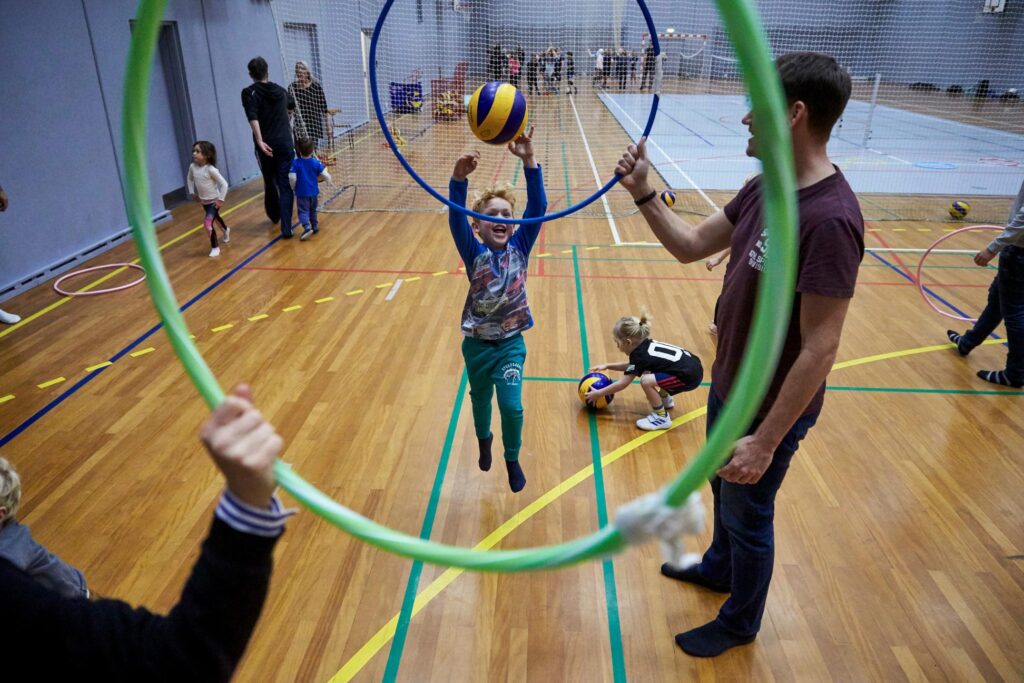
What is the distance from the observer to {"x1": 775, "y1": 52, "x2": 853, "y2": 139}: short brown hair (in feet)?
6.88

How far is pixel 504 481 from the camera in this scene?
4309 mm

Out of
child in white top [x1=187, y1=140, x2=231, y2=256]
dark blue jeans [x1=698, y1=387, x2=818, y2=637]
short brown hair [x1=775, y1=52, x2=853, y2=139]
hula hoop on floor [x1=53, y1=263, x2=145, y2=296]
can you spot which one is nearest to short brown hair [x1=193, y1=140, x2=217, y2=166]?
child in white top [x1=187, y1=140, x2=231, y2=256]

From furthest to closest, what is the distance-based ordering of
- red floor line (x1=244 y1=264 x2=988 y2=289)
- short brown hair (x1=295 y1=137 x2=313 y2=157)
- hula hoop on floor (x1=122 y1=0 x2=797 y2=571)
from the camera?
1. short brown hair (x1=295 y1=137 x2=313 y2=157)
2. red floor line (x1=244 y1=264 x2=988 y2=289)
3. hula hoop on floor (x1=122 y1=0 x2=797 y2=571)

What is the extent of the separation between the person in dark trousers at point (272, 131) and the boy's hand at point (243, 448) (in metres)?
8.82

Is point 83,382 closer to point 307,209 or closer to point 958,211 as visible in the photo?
point 307,209

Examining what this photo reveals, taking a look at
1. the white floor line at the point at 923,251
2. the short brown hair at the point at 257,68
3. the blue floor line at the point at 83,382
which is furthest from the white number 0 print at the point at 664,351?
the short brown hair at the point at 257,68

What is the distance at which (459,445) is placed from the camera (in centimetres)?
467

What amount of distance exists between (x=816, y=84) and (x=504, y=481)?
297 cm

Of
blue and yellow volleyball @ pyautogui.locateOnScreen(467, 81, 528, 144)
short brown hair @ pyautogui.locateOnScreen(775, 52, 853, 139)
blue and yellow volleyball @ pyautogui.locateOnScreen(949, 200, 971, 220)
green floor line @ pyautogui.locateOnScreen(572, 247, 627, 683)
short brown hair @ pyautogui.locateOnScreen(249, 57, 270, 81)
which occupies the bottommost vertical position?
green floor line @ pyautogui.locateOnScreen(572, 247, 627, 683)

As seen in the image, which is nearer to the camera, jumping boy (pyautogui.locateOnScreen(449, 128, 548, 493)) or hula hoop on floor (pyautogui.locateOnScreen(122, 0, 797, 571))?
hula hoop on floor (pyautogui.locateOnScreen(122, 0, 797, 571))

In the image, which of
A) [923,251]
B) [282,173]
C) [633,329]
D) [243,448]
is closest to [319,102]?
[282,173]

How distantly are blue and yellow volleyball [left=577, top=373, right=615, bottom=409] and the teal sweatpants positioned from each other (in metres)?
1.22

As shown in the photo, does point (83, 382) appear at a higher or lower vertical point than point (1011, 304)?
lower

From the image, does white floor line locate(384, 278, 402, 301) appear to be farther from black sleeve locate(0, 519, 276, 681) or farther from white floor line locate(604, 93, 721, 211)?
black sleeve locate(0, 519, 276, 681)
